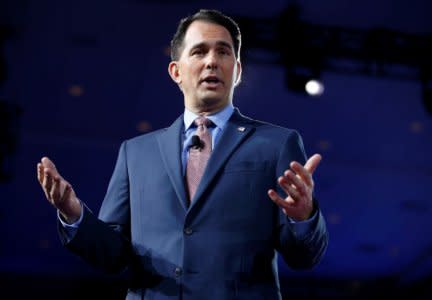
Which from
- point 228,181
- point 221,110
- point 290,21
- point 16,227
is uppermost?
point 290,21

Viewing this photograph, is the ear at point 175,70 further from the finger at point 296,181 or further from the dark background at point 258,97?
the dark background at point 258,97

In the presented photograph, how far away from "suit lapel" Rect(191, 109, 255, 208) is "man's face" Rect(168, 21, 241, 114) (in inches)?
2.8

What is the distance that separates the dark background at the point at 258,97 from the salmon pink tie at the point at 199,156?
428 cm

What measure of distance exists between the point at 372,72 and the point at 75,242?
5196 millimetres

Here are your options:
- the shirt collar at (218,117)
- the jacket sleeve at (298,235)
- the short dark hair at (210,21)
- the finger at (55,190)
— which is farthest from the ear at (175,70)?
the finger at (55,190)

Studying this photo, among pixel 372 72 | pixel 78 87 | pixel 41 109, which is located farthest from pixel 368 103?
pixel 41 109

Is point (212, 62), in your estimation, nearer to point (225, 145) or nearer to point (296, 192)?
point (225, 145)

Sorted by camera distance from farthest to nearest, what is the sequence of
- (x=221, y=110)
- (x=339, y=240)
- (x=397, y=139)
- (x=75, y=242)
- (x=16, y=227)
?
(x=339, y=240) < (x=16, y=227) < (x=397, y=139) < (x=221, y=110) < (x=75, y=242)

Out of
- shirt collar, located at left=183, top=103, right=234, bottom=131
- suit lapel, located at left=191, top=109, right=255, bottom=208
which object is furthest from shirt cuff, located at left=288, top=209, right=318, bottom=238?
shirt collar, located at left=183, top=103, right=234, bottom=131

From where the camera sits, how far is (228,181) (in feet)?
5.06

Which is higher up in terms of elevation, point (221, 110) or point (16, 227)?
point (221, 110)

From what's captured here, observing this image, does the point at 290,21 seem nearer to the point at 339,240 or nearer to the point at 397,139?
the point at 397,139

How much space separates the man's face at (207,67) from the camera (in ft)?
5.44

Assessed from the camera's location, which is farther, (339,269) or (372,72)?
(339,269)
